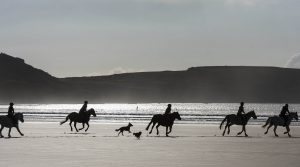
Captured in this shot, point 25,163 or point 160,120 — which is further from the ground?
point 160,120

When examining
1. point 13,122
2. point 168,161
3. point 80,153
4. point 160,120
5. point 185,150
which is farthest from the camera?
point 160,120

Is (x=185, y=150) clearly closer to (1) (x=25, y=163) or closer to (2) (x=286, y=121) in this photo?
(1) (x=25, y=163)

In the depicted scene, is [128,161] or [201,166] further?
[128,161]

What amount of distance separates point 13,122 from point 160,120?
8.72m

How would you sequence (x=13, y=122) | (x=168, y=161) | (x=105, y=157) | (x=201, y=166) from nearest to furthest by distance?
(x=201, y=166) < (x=168, y=161) < (x=105, y=157) < (x=13, y=122)

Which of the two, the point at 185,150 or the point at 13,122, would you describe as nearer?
the point at 185,150

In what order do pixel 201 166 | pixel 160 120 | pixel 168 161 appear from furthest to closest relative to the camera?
pixel 160 120
pixel 168 161
pixel 201 166

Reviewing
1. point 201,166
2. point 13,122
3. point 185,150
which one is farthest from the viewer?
point 13,122

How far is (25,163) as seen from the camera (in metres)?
19.7

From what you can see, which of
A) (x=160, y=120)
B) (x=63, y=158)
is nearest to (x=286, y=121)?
(x=160, y=120)

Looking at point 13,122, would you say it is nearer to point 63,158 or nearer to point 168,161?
point 63,158

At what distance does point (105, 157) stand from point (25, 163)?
10.6 ft

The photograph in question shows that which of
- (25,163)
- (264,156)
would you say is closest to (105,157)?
(25,163)

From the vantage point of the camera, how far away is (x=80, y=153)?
76.8 ft
